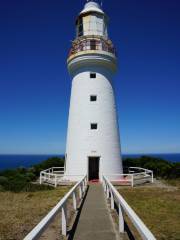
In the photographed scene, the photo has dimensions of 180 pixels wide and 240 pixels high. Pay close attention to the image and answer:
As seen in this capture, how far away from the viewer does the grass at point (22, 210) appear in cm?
778

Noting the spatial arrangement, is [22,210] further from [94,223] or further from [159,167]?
[159,167]

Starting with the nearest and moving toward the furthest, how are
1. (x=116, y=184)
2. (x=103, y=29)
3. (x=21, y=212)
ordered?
(x=21, y=212), (x=116, y=184), (x=103, y=29)

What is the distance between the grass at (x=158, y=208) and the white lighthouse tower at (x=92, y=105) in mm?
3251

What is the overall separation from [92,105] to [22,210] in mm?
9655

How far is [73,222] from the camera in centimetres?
778

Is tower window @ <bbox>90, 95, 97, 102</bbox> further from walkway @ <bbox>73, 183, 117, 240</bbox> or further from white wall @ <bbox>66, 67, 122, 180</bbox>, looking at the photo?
walkway @ <bbox>73, 183, 117, 240</bbox>

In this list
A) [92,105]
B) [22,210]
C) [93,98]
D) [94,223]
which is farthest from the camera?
[93,98]

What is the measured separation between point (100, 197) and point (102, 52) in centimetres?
1042

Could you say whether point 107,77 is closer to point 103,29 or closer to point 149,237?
point 103,29

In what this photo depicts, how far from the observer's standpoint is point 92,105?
18.5 meters

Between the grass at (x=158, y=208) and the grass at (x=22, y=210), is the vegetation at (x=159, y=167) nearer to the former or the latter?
the grass at (x=158, y=208)

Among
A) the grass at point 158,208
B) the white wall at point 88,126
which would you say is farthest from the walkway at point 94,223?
the white wall at point 88,126

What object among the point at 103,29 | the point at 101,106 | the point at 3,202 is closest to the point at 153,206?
the point at 3,202

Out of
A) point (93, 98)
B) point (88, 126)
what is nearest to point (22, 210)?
point (88, 126)
